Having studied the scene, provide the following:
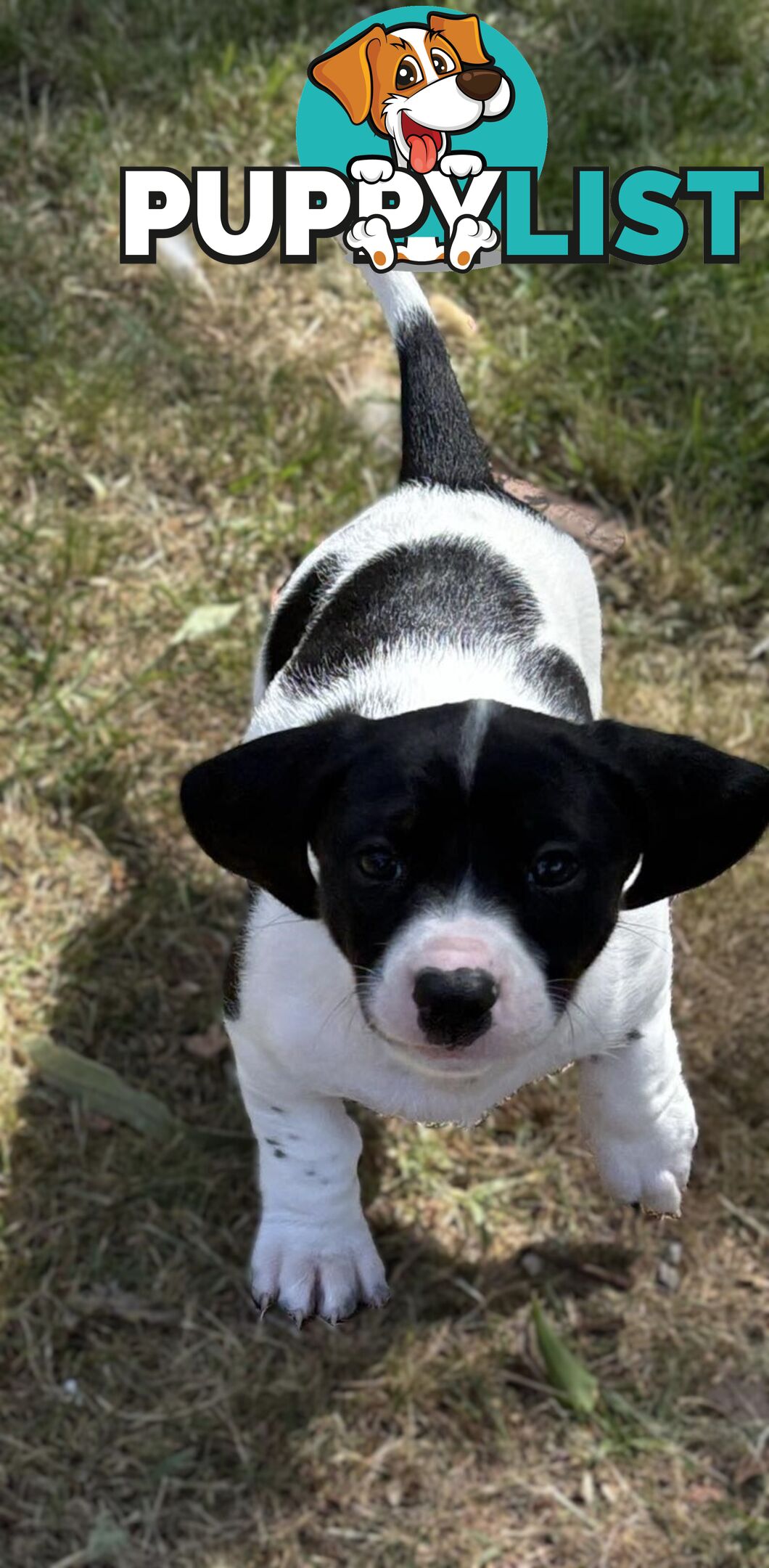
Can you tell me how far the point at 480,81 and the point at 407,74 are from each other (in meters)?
0.31

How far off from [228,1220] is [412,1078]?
1.37m

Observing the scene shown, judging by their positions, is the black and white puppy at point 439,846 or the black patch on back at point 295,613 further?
the black patch on back at point 295,613

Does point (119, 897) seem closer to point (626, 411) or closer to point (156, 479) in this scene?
point (156, 479)

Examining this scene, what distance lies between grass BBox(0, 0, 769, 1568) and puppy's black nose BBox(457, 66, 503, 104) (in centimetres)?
77

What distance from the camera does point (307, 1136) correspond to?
3.28 metres

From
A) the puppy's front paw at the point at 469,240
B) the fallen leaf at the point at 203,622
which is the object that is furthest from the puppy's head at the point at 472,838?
the puppy's front paw at the point at 469,240

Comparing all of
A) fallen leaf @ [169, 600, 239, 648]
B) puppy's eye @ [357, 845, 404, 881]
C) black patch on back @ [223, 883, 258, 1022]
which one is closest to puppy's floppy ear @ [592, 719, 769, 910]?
puppy's eye @ [357, 845, 404, 881]

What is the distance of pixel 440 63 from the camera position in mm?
4371

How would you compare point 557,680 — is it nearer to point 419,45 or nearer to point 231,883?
point 231,883

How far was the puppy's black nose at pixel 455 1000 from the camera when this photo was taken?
250 centimetres

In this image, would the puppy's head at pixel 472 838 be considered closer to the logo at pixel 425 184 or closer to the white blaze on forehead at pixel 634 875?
the white blaze on forehead at pixel 634 875

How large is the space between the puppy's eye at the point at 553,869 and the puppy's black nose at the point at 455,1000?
19 cm

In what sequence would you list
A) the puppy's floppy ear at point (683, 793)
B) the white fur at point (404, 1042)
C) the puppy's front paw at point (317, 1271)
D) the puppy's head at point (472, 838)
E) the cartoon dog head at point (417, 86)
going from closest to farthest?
the puppy's head at point (472, 838)
the puppy's floppy ear at point (683, 793)
the white fur at point (404, 1042)
the puppy's front paw at point (317, 1271)
the cartoon dog head at point (417, 86)

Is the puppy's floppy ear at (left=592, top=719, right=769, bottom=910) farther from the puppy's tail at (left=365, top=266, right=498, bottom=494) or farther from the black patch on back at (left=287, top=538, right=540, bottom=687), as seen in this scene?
the puppy's tail at (left=365, top=266, right=498, bottom=494)
